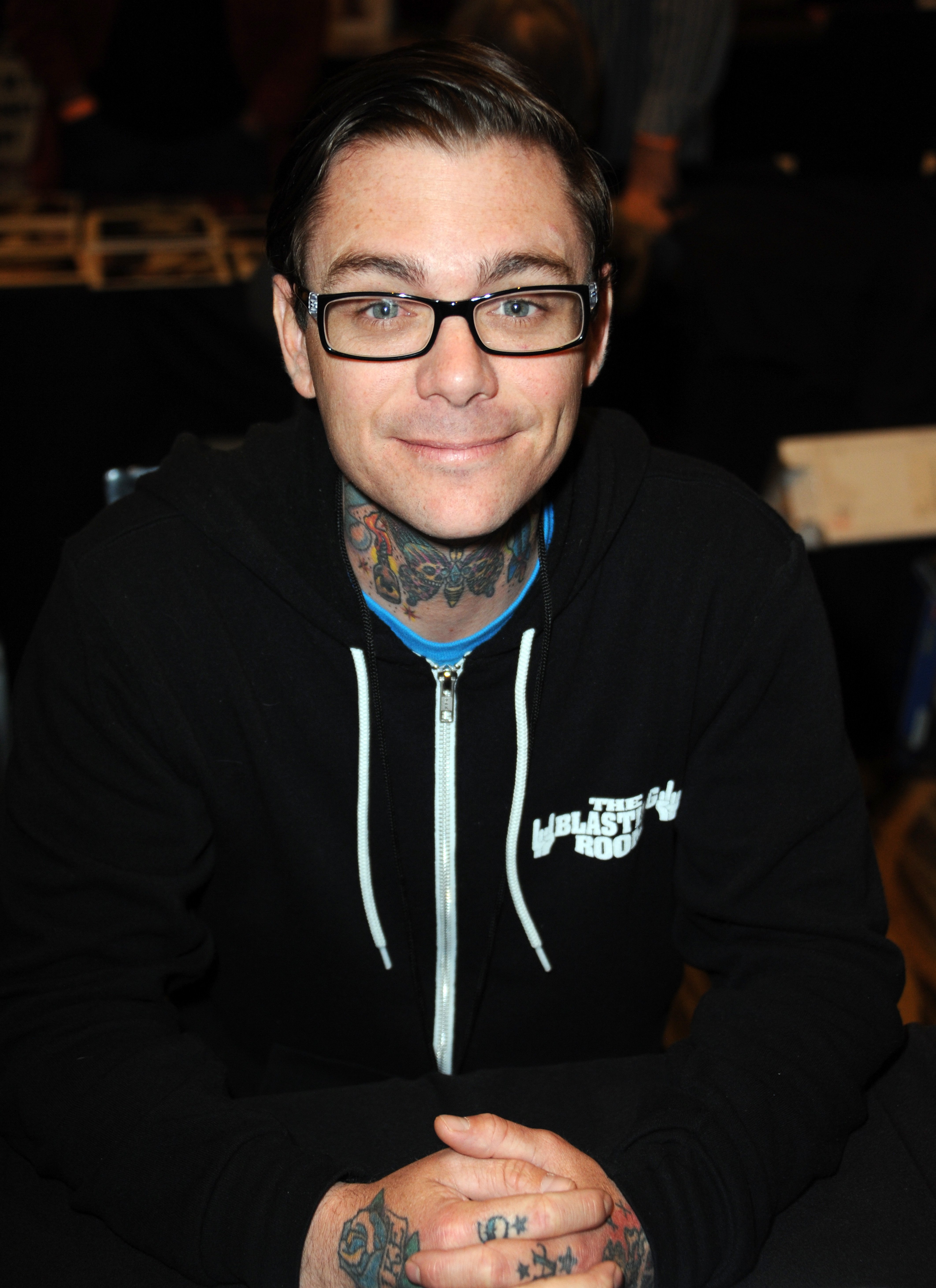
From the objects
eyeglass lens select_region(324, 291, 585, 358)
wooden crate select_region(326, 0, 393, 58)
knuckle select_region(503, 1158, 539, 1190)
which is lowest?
knuckle select_region(503, 1158, 539, 1190)

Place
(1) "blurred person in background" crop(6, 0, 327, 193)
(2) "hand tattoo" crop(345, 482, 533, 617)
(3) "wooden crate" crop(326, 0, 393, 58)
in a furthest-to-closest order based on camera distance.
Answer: (3) "wooden crate" crop(326, 0, 393, 58), (1) "blurred person in background" crop(6, 0, 327, 193), (2) "hand tattoo" crop(345, 482, 533, 617)

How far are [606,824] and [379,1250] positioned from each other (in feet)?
1.77

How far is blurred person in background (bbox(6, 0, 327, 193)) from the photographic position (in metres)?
3.50

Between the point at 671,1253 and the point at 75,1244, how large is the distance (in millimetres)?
464

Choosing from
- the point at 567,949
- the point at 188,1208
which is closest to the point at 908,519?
the point at 567,949

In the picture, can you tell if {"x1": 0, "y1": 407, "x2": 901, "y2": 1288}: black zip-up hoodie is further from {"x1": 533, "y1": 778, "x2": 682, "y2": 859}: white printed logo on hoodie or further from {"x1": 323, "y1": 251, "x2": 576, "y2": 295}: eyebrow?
{"x1": 323, "y1": 251, "x2": 576, "y2": 295}: eyebrow

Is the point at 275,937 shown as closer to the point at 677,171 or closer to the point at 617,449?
the point at 617,449

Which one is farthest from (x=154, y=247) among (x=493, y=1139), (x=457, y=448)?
(x=493, y=1139)

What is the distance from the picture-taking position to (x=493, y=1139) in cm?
90

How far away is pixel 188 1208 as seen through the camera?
873 mm

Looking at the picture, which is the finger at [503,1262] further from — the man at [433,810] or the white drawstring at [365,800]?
the white drawstring at [365,800]

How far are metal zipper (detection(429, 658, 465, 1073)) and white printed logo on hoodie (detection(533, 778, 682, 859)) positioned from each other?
0.34 feet

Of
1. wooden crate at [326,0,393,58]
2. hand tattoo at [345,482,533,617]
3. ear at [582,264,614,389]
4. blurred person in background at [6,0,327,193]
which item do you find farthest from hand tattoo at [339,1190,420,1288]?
wooden crate at [326,0,393,58]

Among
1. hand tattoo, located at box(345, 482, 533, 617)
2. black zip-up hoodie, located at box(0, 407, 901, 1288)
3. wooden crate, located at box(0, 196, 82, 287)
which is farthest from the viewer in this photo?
wooden crate, located at box(0, 196, 82, 287)
